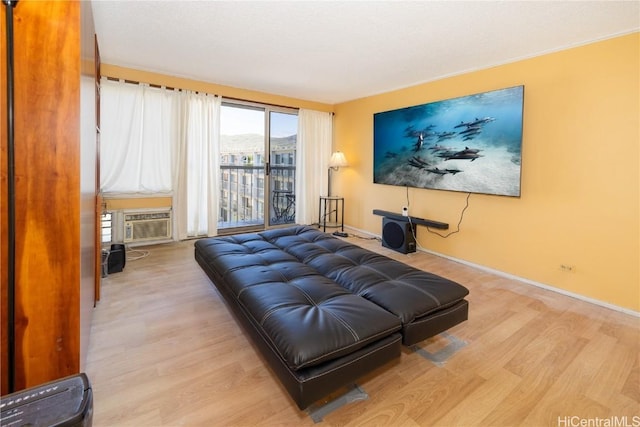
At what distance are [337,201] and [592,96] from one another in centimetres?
370

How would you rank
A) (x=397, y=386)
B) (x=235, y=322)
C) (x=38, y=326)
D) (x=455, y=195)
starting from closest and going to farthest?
(x=38, y=326) → (x=397, y=386) → (x=235, y=322) → (x=455, y=195)

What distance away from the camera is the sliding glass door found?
189 inches

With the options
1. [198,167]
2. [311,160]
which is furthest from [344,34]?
[311,160]

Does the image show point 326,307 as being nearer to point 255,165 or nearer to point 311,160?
point 255,165

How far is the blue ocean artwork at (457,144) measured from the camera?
3.05 m

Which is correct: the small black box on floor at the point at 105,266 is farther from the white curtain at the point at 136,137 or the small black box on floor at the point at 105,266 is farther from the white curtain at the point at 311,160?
the white curtain at the point at 311,160

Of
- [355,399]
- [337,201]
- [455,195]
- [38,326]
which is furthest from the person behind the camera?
[337,201]

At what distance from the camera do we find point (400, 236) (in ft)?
13.2

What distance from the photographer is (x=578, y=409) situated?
4.79 feet

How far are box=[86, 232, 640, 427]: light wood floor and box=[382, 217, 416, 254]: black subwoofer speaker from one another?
1462mm

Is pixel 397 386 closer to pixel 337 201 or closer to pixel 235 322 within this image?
pixel 235 322

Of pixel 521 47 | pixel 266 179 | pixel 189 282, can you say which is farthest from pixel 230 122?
pixel 521 47

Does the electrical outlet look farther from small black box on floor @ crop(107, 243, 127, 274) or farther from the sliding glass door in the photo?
small black box on floor @ crop(107, 243, 127, 274)

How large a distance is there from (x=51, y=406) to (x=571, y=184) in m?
3.65
